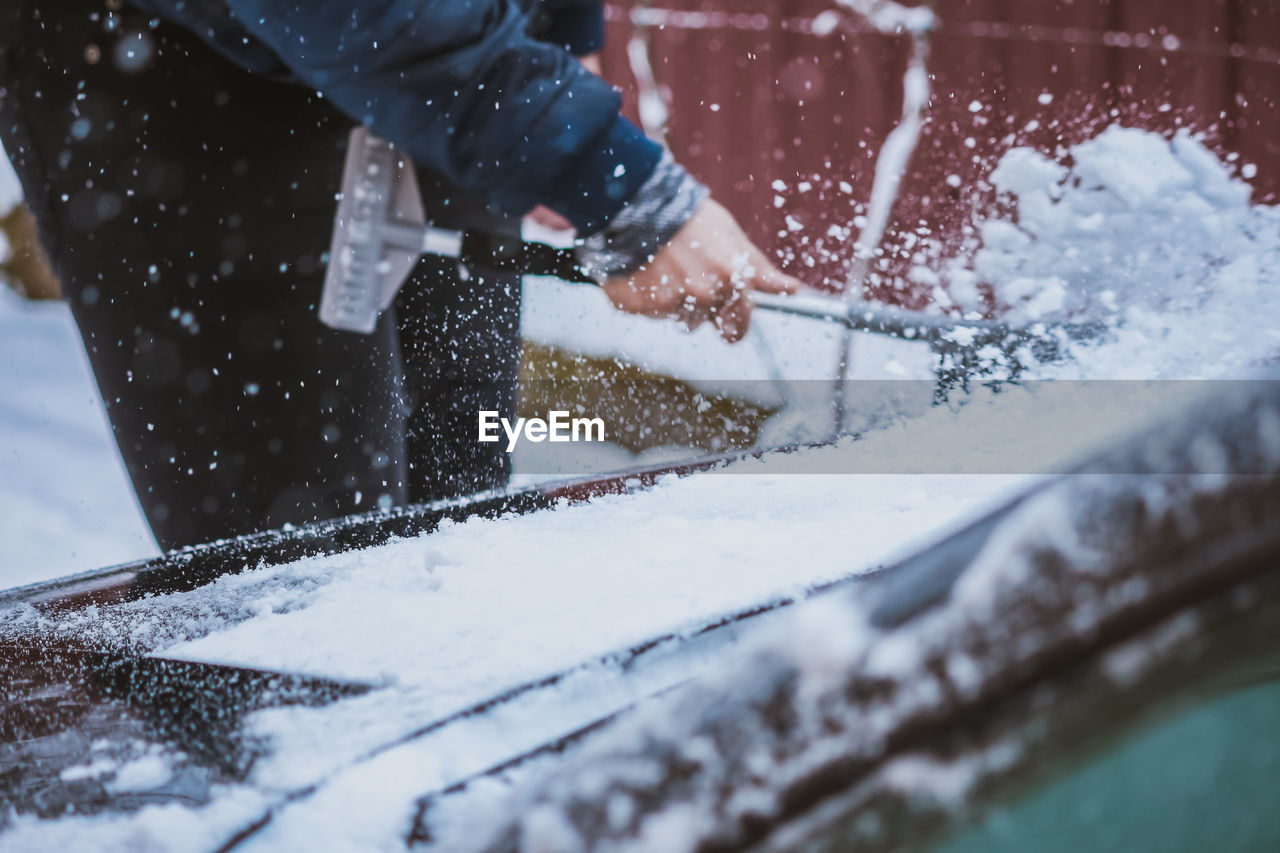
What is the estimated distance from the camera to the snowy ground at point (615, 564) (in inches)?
10.8

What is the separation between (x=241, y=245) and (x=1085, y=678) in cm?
81

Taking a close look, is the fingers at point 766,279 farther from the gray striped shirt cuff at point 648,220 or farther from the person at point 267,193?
the gray striped shirt cuff at point 648,220

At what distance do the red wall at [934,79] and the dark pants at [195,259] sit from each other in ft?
9.34

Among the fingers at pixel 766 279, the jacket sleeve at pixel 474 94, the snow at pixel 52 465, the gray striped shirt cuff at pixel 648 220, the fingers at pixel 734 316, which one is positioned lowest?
the snow at pixel 52 465

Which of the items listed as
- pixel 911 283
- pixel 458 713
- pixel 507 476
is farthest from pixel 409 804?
pixel 911 283

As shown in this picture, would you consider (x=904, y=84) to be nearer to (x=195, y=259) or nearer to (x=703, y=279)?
(x=703, y=279)

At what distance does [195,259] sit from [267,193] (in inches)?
3.9

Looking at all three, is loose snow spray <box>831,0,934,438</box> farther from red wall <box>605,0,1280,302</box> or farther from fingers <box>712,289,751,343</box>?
fingers <box>712,289,751,343</box>

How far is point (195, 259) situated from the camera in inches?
29.1

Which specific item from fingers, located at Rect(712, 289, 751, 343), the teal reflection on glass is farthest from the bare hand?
the teal reflection on glass

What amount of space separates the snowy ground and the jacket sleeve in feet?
1.02

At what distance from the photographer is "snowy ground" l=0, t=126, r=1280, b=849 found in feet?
0.90

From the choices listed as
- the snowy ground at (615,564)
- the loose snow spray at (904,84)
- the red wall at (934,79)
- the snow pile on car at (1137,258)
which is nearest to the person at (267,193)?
the snowy ground at (615,564)

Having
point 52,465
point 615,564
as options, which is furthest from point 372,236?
point 52,465
